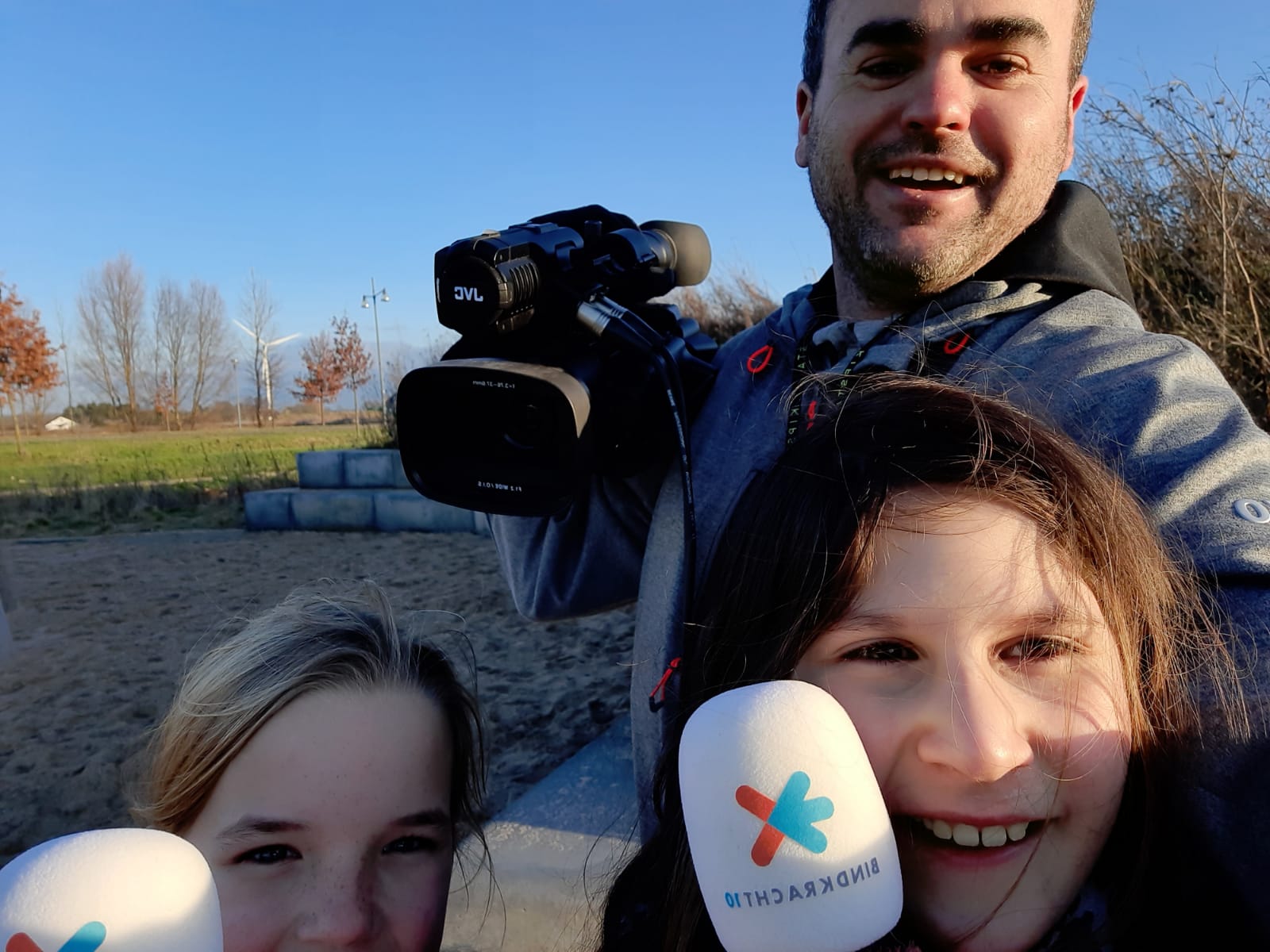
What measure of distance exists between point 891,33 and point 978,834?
3.70ft

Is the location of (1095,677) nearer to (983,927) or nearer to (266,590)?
(983,927)

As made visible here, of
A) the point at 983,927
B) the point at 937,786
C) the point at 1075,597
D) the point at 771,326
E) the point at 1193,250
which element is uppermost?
the point at 1193,250

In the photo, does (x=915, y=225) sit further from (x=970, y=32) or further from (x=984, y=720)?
(x=984, y=720)

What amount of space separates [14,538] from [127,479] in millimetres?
2430

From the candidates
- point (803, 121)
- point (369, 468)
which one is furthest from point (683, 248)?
point (369, 468)

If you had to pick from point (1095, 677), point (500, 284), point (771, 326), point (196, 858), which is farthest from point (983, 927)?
point (771, 326)

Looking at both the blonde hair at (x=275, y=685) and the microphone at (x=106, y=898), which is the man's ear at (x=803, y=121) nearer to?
the blonde hair at (x=275, y=685)

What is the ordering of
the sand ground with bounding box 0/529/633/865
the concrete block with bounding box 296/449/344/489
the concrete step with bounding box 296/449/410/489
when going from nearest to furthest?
the sand ground with bounding box 0/529/633/865 → the concrete step with bounding box 296/449/410/489 → the concrete block with bounding box 296/449/344/489

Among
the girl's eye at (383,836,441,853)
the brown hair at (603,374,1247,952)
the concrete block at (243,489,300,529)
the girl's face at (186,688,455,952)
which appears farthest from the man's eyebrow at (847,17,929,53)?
the concrete block at (243,489,300,529)

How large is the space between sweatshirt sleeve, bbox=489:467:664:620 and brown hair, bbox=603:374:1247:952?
622 millimetres

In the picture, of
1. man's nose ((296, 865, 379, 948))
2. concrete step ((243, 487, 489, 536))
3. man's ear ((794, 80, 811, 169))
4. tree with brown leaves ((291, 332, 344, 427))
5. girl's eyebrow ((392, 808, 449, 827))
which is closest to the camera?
man's nose ((296, 865, 379, 948))

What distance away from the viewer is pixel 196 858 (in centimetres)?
70

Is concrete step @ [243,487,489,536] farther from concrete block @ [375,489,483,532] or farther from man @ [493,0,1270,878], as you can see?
man @ [493,0,1270,878]

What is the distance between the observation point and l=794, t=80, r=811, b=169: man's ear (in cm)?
160
